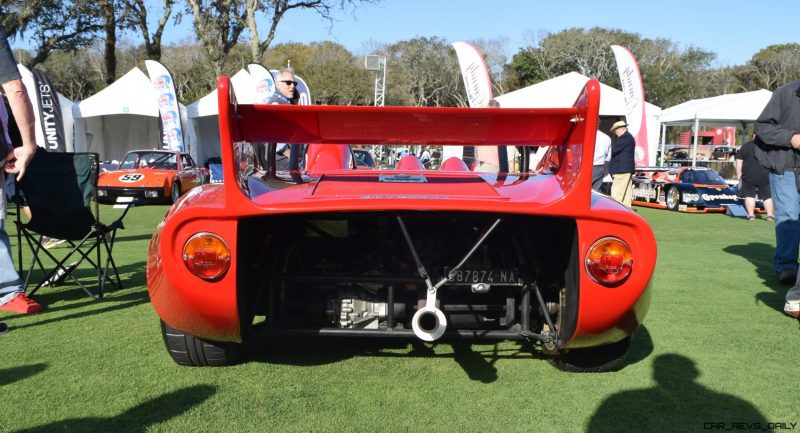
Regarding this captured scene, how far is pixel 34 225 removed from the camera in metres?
4.11

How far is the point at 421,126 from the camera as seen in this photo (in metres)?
2.36

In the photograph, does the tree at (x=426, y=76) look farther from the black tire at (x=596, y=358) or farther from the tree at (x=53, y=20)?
the black tire at (x=596, y=358)

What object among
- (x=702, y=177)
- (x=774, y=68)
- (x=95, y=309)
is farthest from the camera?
(x=774, y=68)

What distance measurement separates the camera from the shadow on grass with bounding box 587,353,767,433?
2305mm

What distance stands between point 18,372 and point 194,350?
80 cm

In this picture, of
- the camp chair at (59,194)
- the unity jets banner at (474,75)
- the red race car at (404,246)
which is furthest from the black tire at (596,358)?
the unity jets banner at (474,75)

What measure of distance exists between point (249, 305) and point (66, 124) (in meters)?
19.7

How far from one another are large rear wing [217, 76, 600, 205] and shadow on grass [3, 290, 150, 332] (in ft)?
7.37

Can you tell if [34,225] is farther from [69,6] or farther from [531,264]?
[69,6]

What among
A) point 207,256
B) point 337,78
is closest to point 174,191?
point 207,256

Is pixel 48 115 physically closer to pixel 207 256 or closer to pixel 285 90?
pixel 285 90

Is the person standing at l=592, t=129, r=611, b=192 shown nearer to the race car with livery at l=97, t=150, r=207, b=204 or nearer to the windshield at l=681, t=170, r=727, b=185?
the windshield at l=681, t=170, r=727, b=185

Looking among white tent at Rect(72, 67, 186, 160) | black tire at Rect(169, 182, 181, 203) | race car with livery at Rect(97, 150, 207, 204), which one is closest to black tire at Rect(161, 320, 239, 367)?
race car with livery at Rect(97, 150, 207, 204)

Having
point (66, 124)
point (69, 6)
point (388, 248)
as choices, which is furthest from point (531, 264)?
point (69, 6)
